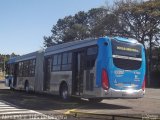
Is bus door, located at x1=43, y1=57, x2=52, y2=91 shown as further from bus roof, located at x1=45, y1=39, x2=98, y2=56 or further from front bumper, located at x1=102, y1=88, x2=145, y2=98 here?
front bumper, located at x1=102, y1=88, x2=145, y2=98

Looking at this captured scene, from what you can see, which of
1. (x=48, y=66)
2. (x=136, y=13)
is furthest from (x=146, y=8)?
(x=48, y=66)

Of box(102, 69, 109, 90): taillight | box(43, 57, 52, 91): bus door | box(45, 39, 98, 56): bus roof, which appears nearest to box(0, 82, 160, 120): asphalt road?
box(102, 69, 109, 90): taillight

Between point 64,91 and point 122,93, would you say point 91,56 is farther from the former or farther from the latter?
point 64,91

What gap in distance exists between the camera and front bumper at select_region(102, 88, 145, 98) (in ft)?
58.5

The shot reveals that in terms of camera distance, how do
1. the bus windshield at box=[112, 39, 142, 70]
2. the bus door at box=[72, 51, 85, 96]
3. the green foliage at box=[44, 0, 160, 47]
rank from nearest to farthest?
the bus windshield at box=[112, 39, 142, 70] → the bus door at box=[72, 51, 85, 96] → the green foliage at box=[44, 0, 160, 47]

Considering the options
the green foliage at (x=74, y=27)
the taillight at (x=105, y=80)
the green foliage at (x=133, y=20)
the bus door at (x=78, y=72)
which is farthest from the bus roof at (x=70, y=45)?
the green foliage at (x=74, y=27)

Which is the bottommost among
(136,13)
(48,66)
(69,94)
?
(69,94)

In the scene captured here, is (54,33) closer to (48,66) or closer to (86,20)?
(86,20)

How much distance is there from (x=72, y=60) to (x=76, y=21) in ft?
259

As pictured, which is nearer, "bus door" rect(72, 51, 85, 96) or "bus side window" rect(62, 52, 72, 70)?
"bus door" rect(72, 51, 85, 96)

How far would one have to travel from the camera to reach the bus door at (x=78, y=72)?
20000 millimetres

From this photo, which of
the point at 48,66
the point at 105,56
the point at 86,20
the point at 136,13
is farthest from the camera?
the point at 86,20

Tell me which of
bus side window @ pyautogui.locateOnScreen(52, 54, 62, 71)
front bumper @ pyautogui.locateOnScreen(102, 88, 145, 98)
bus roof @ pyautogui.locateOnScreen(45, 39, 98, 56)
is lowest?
front bumper @ pyautogui.locateOnScreen(102, 88, 145, 98)

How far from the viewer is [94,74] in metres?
18.4
